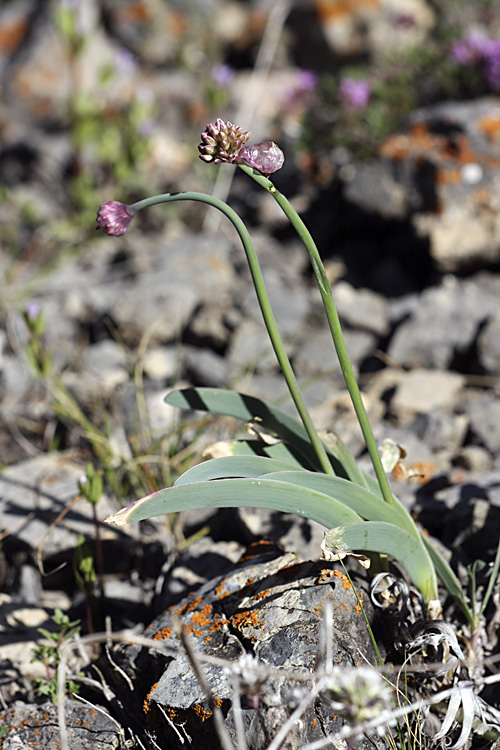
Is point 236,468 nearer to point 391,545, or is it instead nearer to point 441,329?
point 391,545

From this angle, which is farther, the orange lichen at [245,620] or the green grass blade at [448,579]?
the green grass blade at [448,579]

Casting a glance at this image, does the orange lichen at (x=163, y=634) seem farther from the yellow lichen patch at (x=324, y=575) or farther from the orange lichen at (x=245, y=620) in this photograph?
the yellow lichen patch at (x=324, y=575)

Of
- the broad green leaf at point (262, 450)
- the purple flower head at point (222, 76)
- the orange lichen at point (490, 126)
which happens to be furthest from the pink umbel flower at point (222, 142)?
the purple flower head at point (222, 76)

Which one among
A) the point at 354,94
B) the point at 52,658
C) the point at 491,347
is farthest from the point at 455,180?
the point at 52,658

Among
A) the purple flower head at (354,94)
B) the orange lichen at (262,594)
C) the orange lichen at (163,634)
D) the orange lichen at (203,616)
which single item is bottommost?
the orange lichen at (163,634)

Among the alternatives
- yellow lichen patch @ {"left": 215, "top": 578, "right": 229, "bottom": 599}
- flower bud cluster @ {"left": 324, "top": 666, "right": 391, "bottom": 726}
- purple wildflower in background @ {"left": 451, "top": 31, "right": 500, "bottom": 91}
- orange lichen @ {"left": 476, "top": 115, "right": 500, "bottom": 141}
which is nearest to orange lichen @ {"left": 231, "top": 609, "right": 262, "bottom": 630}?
yellow lichen patch @ {"left": 215, "top": 578, "right": 229, "bottom": 599}

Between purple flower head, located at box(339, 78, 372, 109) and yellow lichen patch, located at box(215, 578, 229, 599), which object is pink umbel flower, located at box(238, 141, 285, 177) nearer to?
yellow lichen patch, located at box(215, 578, 229, 599)
